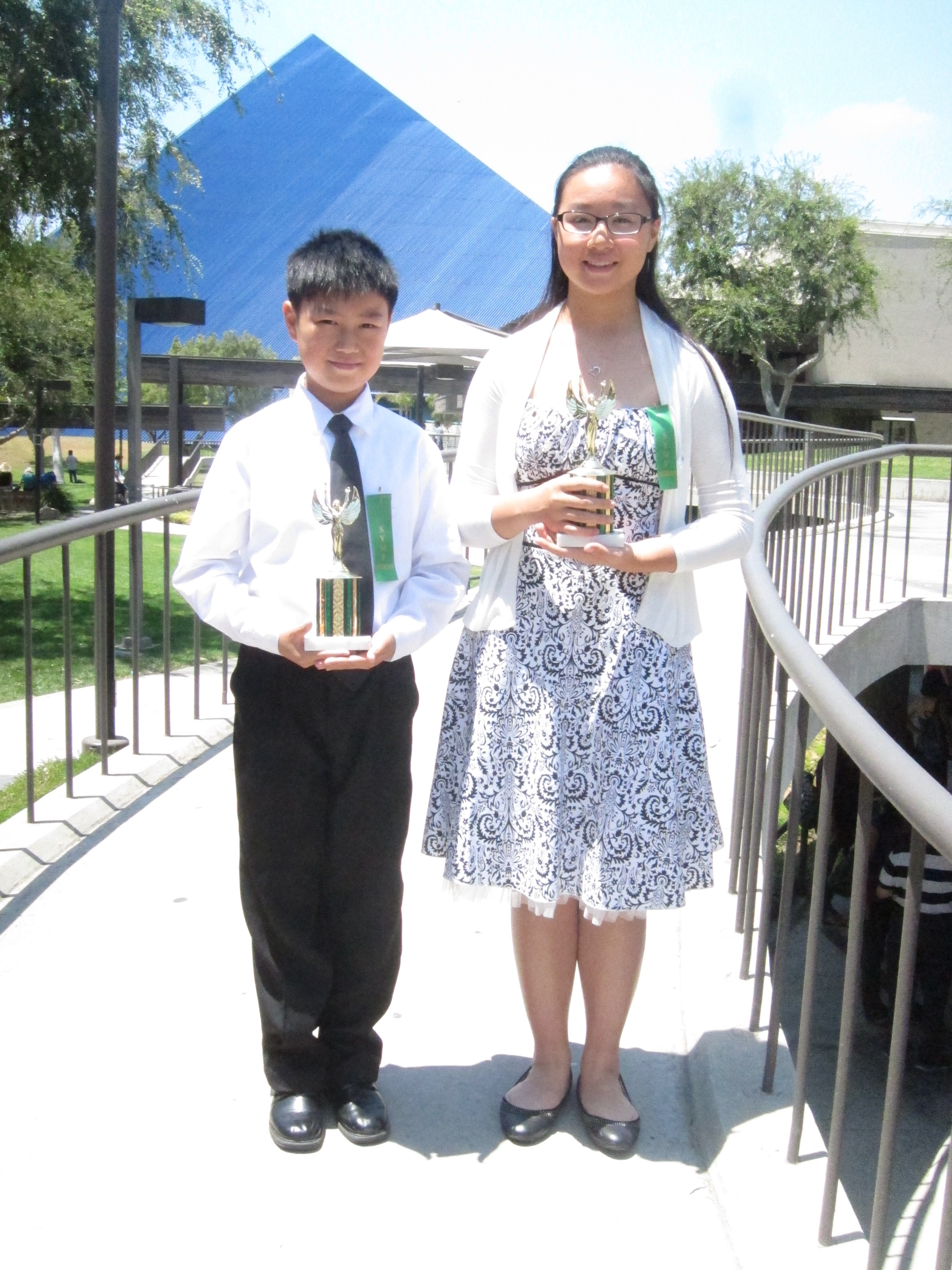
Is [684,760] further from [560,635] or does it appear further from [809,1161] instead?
[809,1161]

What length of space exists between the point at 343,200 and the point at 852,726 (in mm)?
113704

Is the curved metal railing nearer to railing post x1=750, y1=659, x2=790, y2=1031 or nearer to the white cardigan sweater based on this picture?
railing post x1=750, y1=659, x2=790, y2=1031

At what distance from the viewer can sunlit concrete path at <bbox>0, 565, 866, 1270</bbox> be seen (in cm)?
220

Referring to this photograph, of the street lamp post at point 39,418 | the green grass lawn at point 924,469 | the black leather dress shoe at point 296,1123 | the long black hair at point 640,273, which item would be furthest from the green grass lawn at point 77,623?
the green grass lawn at point 924,469

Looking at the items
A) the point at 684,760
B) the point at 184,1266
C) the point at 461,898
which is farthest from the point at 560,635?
the point at 184,1266

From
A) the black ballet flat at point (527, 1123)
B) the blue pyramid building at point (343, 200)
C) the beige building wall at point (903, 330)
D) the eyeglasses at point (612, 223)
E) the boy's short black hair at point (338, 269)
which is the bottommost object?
the black ballet flat at point (527, 1123)

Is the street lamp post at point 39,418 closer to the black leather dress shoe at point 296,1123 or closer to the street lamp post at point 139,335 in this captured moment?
the street lamp post at point 139,335

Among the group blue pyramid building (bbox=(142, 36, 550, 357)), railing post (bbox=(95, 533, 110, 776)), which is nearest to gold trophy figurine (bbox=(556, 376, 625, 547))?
railing post (bbox=(95, 533, 110, 776))

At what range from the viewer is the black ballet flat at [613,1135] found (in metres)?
2.45

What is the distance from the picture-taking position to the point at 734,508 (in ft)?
8.03

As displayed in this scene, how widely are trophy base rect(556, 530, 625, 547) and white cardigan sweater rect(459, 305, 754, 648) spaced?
112 millimetres

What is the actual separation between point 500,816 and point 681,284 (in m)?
50.8

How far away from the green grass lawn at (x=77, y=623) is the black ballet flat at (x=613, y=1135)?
516 centimetres

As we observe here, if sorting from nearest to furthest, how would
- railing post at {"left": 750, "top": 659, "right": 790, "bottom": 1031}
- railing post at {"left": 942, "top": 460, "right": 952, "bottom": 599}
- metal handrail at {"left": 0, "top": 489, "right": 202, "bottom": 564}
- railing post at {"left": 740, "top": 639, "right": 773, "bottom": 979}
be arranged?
railing post at {"left": 750, "top": 659, "right": 790, "bottom": 1031} < railing post at {"left": 740, "top": 639, "right": 773, "bottom": 979} < metal handrail at {"left": 0, "top": 489, "right": 202, "bottom": 564} < railing post at {"left": 942, "top": 460, "right": 952, "bottom": 599}
